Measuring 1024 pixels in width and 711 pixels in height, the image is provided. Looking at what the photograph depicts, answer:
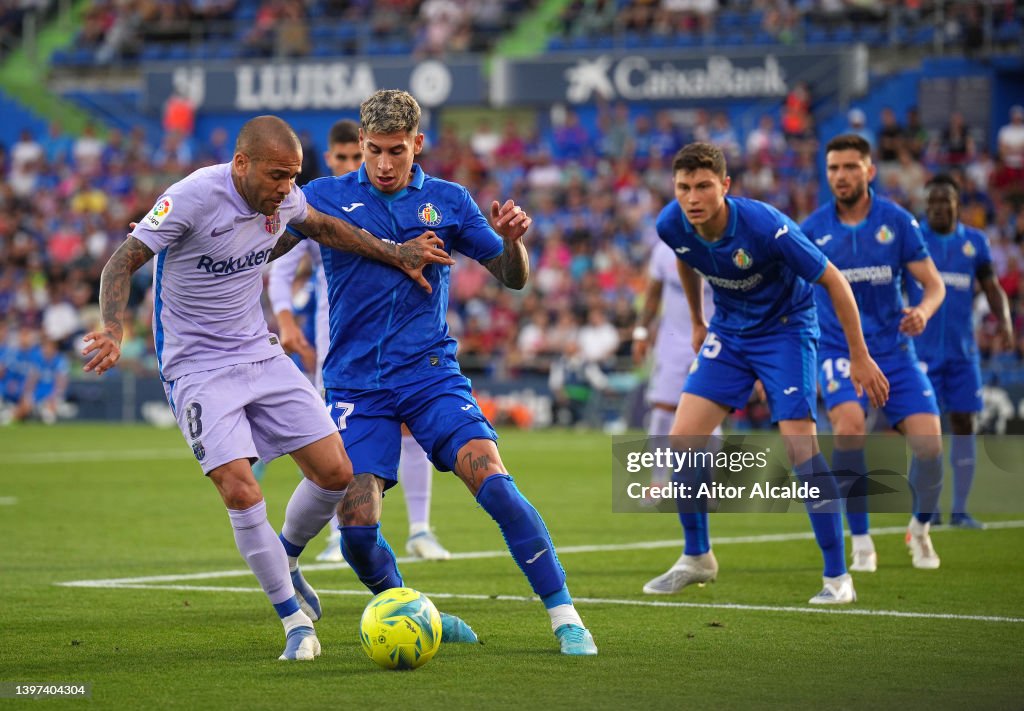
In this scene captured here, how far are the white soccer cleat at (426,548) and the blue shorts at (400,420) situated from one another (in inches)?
141

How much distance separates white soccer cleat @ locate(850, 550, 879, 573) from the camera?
9.98 meters

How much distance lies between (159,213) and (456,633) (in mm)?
2288

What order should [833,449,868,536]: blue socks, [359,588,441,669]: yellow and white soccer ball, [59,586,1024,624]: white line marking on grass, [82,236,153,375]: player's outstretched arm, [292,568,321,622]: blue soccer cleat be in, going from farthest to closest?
1. [833,449,868,536]: blue socks
2. [59,586,1024,624]: white line marking on grass
3. [292,568,321,622]: blue soccer cleat
4. [359,588,441,669]: yellow and white soccer ball
5. [82,236,153,375]: player's outstretched arm

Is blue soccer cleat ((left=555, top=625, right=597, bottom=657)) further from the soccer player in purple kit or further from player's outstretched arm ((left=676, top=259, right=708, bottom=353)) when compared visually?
player's outstretched arm ((left=676, top=259, right=708, bottom=353))

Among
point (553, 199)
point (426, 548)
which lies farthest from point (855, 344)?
point (553, 199)

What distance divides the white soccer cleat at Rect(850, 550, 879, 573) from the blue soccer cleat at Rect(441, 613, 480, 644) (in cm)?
368

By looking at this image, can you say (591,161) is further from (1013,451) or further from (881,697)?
(881,697)

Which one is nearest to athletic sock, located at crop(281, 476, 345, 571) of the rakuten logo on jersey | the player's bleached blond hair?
the rakuten logo on jersey

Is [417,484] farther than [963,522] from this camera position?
No

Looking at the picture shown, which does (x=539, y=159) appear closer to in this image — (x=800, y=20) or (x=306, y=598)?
(x=800, y=20)

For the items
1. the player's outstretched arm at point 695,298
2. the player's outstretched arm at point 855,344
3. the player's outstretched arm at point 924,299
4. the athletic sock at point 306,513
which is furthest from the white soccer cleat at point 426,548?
the player's outstretched arm at point 855,344

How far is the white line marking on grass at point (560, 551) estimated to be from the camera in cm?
941

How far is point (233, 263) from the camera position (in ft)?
22.5

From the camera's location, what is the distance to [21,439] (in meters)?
24.7
